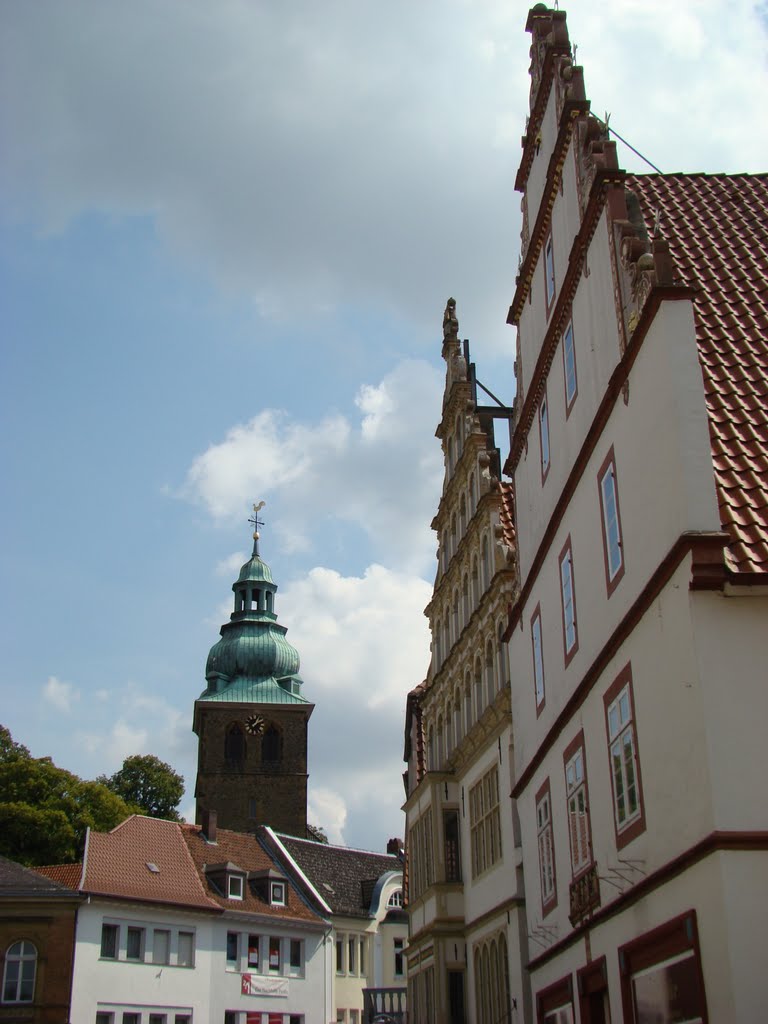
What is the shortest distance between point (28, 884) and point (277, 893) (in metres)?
12.2

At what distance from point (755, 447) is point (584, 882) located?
232 inches

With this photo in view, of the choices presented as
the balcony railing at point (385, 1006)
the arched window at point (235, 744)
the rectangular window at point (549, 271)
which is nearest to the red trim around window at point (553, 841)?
the rectangular window at point (549, 271)

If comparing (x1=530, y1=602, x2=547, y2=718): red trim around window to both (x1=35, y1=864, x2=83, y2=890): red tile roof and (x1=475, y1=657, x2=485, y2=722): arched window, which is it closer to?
(x1=475, y1=657, x2=485, y2=722): arched window

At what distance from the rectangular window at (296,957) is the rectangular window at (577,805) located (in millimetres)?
35884

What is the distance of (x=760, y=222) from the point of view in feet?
55.2

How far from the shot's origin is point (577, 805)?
15383 mm

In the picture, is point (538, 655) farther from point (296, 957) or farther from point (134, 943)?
point (296, 957)

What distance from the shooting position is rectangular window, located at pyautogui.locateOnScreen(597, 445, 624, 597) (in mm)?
13461

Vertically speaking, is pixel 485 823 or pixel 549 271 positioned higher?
pixel 549 271

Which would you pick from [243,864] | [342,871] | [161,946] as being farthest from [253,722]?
[161,946]

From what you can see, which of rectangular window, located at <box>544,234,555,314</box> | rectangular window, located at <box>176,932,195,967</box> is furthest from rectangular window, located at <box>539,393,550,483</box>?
rectangular window, located at <box>176,932,195,967</box>

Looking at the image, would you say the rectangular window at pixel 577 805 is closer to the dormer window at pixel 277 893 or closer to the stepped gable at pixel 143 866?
the stepped gable at pixel 143 866

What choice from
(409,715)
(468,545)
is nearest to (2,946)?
(409,715)

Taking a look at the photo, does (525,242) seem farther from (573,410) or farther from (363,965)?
(363,965)
